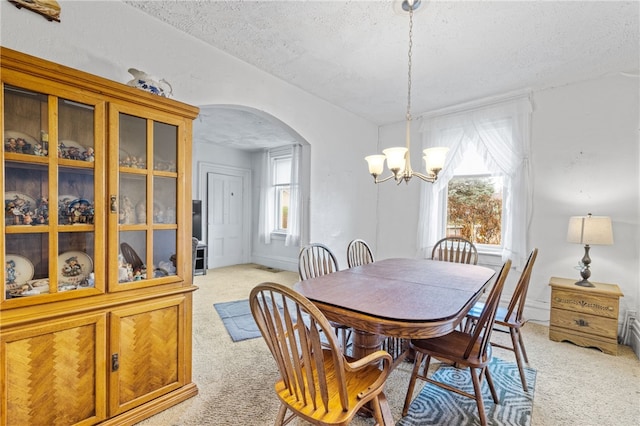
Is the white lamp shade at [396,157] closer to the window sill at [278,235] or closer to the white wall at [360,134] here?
the white wall at [360,134]

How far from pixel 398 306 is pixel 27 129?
204 cm

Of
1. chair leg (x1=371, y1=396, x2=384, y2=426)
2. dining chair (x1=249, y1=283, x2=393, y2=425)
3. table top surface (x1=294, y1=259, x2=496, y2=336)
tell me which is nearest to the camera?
dining chair (x1=249, y1=283, x2=393, y2=425)

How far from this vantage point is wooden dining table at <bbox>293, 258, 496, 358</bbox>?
1.34 metres

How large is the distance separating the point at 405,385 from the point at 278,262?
4374 millimetres

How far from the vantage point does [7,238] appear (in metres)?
1.37

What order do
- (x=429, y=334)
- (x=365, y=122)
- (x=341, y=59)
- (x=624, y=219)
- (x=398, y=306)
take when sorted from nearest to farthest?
(x=429, y=334)
(x=398, y=306)
(x=341, y=59)
(x=624, y=219)
(x=365, y=122)

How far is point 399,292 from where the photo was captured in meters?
1.77

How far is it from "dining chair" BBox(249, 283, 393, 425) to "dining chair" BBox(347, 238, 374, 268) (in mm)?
1513

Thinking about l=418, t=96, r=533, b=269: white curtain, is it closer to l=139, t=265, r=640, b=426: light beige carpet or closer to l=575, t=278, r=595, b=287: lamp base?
l=575, t=278, r=595, b=287: lamp base

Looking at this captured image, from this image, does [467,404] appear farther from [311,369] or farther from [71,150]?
[71,150]

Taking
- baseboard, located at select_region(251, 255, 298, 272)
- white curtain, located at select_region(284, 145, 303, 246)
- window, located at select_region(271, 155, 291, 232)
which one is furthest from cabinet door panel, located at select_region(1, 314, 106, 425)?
window, located at select_region(271, 155, 291, 232)

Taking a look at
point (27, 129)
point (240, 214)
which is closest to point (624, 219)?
point (27, 129)

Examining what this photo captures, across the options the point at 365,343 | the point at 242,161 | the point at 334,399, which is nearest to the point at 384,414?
the point at 334,399

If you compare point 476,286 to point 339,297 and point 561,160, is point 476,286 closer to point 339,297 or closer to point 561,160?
point 339,297
